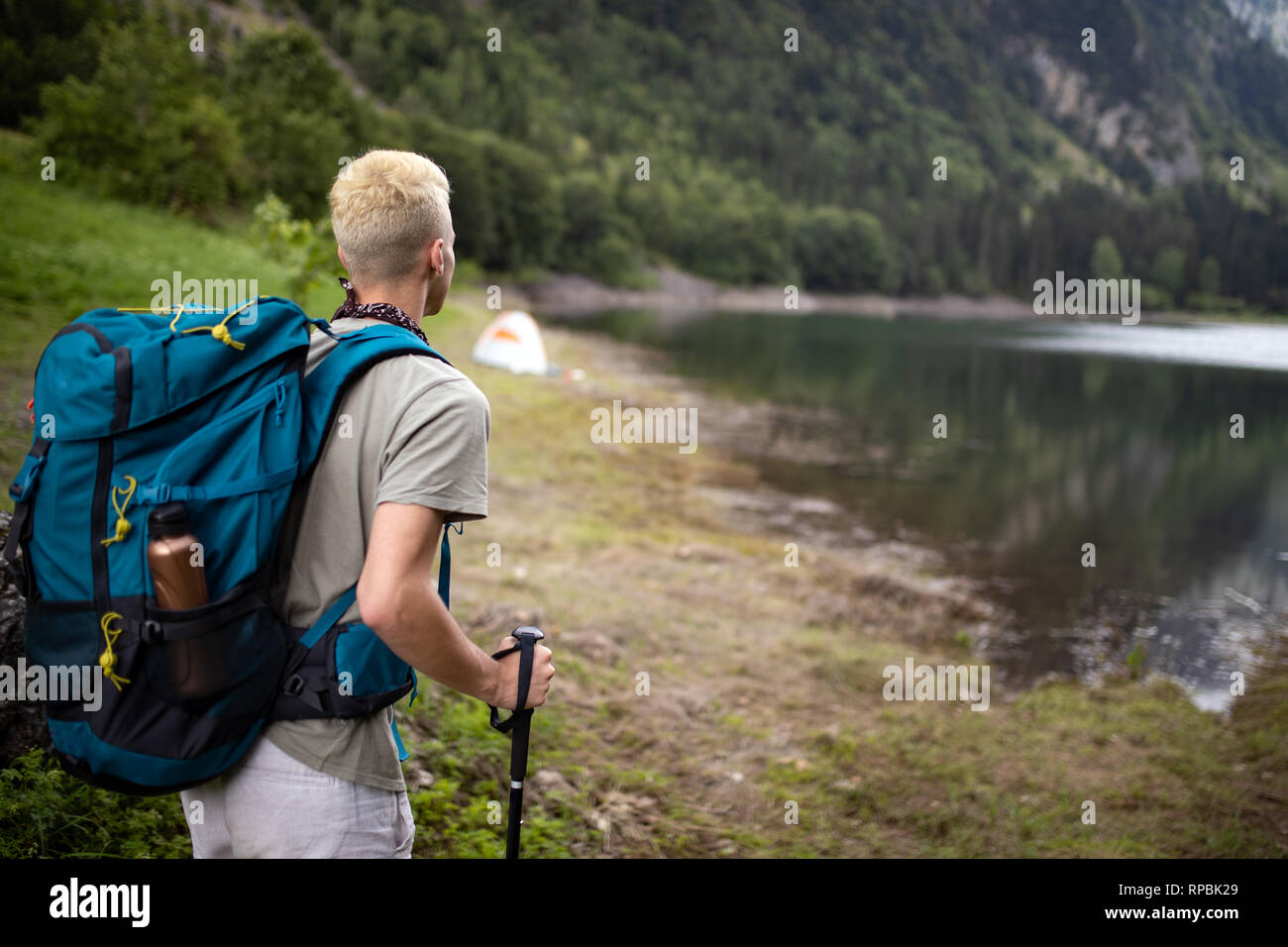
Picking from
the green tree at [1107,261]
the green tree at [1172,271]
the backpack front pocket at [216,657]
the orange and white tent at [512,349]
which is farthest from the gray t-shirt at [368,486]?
the green tree at [1107,261]

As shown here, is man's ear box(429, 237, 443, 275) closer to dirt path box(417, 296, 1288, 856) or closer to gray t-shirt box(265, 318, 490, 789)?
gray t-shirt box(265, 318, 490, 789)

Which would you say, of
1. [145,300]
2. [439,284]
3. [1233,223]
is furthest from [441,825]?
[1233,223]

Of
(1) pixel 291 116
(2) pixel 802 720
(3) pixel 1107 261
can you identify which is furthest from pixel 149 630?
(3) pixel 1107 261

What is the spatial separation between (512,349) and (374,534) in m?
27.3

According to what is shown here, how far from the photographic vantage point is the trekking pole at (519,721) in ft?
8.79

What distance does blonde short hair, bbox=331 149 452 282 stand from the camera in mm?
2445

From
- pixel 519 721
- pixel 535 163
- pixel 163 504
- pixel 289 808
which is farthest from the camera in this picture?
pixel 535 163

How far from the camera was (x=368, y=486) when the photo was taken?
2395mm

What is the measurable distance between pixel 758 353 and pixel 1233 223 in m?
117

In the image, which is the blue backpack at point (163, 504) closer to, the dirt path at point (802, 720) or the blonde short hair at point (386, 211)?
the blonde short hair at point (386, 211)

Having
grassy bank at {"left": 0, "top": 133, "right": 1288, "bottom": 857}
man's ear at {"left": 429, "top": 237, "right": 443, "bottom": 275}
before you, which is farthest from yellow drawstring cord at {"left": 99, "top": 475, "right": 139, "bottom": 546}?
grassy bank at {"left": 0, "top": 133, "right": 1288, "bottom": 857}

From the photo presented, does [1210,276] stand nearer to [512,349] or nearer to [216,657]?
[512,349]
